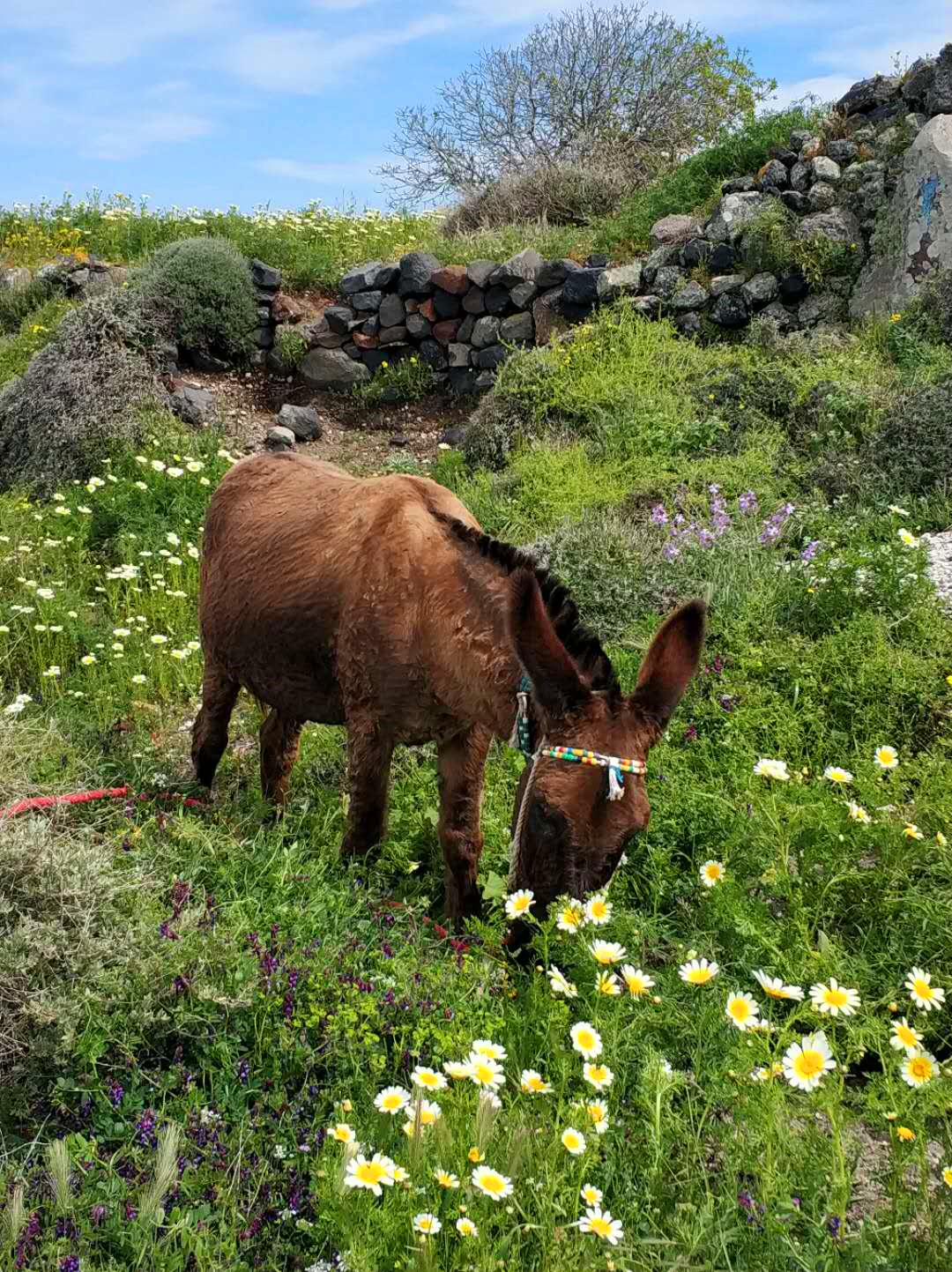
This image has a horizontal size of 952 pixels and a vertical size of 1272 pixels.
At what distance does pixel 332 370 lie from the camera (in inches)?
501

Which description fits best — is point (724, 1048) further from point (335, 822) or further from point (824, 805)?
point (335, 822)

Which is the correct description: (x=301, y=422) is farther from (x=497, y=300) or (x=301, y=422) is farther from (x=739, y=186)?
(x=739, y=186)

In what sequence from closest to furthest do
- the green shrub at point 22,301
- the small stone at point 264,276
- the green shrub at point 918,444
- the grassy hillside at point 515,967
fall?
1. the grassy hillside at point 515,967
2. the green shrub at point 918,444
3. the small stone at point 264,276
4. the green shrub at point 22,301

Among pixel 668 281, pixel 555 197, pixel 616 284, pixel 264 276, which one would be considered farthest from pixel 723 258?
pixel 264 276

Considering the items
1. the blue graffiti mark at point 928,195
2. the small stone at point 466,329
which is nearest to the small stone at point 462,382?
the small stone at point 466,329

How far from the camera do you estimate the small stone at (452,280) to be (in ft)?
40.6

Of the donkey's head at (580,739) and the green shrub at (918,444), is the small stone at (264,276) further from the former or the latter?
the donkey's head at (580,739)

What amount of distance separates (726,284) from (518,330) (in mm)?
2473

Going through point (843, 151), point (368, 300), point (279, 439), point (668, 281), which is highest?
point (843, 151)

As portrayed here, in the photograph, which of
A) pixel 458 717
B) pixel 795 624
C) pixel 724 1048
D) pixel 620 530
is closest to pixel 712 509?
pixel 620 530

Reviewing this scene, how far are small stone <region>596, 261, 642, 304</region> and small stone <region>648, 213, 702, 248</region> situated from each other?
0.67 metres

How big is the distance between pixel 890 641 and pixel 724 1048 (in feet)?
11.4

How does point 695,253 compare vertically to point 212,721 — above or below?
above

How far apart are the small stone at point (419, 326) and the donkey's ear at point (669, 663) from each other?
10512 millimetres
